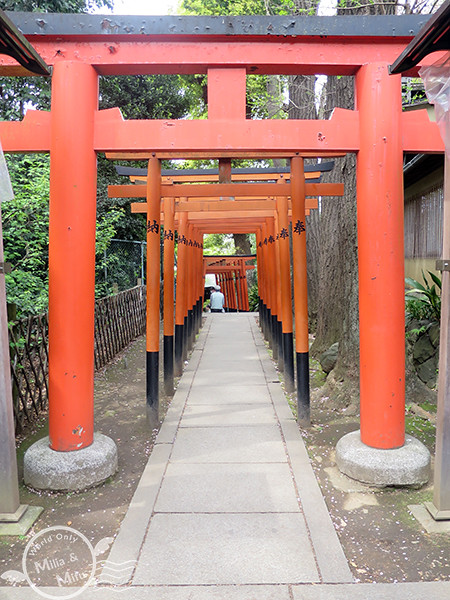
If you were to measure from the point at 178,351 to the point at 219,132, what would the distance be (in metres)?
4.74

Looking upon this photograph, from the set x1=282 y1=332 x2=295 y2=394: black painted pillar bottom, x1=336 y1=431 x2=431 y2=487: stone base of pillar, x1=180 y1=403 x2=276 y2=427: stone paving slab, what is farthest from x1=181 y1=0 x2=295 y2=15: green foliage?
x1=336 y1=431 x2=431 y2=487: stone base of pillar

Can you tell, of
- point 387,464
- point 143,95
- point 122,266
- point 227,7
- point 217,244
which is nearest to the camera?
point 387,464

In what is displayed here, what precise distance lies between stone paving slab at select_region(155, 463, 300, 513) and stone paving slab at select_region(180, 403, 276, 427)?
1.20 meters

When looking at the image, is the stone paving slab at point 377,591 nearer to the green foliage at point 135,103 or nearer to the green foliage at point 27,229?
the green foliage at point 27,229

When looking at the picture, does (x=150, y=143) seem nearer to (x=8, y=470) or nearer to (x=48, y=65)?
(x=48, y=65)

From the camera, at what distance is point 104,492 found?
3.65 m

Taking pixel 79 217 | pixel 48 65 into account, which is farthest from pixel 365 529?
pixel 48 65

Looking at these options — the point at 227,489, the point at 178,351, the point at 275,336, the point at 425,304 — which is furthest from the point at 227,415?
the point at 275,336

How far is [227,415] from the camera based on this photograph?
5605mm

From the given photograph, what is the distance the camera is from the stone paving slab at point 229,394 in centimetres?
622

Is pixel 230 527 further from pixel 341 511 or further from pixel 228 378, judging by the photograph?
pixel 228 378

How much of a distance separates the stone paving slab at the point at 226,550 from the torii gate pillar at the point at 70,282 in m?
0.95

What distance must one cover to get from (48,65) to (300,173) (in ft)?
9.04

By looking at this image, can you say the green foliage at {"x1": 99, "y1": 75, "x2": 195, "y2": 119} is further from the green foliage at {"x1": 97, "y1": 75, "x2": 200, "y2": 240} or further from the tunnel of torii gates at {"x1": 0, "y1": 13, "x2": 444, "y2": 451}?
the tunnel of torii gates at {"x1": 0, "y1": 13, "x2": 444, "y2": 451}
